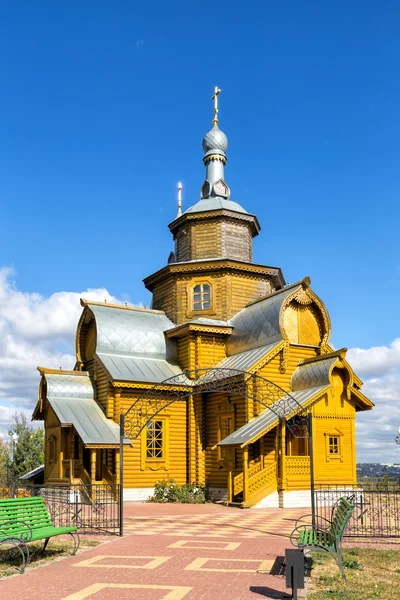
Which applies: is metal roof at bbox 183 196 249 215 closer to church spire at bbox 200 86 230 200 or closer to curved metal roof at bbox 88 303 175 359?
church spire at bbox 200 86 230 200

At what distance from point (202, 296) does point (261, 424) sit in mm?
7998

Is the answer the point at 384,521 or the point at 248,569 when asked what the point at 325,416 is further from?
the point at 248,569

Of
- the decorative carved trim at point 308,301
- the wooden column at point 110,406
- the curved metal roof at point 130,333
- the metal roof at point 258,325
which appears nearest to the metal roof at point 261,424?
the metal roof at point 258,325

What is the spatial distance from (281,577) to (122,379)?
49.8ft

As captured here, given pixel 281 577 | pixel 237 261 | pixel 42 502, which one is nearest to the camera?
pixel 281 577

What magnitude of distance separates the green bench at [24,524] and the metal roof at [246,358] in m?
12.2

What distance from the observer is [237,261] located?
27359 mm

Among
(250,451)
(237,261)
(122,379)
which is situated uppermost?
(237,261)

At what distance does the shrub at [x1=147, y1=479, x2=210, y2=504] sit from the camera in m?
23.1

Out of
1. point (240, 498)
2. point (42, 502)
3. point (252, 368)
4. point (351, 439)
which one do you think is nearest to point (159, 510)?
point (240, 498)

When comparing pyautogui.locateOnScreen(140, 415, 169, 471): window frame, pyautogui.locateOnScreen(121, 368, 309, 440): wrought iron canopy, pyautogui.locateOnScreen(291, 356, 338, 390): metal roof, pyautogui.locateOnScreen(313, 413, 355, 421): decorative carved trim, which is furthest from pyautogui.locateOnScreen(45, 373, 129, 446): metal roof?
pyautogui.locateOnScreen(313, 413, 355, 421): decorative carved trim

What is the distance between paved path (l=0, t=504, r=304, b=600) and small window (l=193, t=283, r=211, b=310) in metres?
13.3

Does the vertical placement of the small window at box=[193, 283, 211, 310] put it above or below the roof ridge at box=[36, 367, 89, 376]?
above

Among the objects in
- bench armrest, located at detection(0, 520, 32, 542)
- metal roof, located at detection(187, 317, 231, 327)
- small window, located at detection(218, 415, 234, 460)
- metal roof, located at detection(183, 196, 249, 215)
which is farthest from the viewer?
metal roof, located at detection(183, 196, 249, 215)
